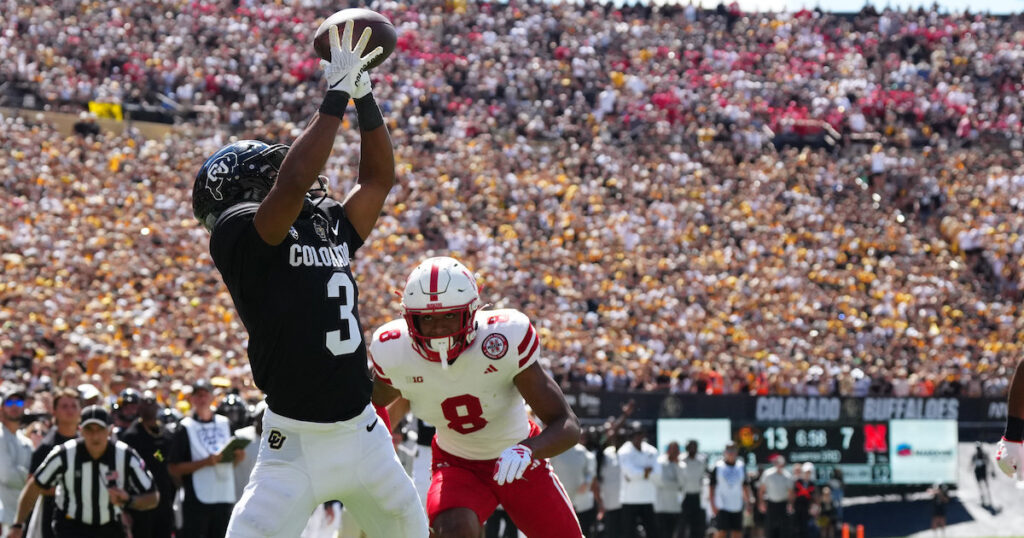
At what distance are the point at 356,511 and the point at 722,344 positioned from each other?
19.8 metres

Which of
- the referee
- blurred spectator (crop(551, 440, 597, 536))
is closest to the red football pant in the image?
the referee

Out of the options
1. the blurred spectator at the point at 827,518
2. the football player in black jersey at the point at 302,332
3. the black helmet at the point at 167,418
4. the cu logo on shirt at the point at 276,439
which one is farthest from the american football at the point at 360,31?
the blurred spectator at the point at 827,518

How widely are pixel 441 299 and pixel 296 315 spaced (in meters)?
1.03

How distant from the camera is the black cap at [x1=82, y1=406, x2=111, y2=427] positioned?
793 cm

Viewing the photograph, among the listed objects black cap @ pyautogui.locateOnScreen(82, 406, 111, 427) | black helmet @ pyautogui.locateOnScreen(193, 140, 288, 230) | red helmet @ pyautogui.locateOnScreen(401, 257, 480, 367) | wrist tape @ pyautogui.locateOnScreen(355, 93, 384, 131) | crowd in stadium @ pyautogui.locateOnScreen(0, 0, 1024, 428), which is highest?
crowd in stadium @ pyautogui.locateOnScreen(0, 0, 1024, 428)

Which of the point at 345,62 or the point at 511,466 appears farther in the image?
the point at 511,466

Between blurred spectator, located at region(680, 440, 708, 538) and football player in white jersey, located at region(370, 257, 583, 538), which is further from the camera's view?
blurred spectator, located at region(680, 440, 708, 538)

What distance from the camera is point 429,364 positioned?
552 centimetres

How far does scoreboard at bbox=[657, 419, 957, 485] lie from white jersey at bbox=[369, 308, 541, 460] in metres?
11.9

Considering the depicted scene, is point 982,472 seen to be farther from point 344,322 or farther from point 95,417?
point 344,322

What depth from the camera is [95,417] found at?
26.5ft

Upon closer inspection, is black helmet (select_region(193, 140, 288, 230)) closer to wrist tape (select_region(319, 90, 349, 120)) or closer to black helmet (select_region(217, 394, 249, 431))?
wrist tape (select_region(319, 90, 349, 120))

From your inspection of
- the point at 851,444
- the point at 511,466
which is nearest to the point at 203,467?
the point at 511,466

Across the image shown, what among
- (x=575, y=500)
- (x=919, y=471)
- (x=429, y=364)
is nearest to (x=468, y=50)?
(x=919, y=471)
